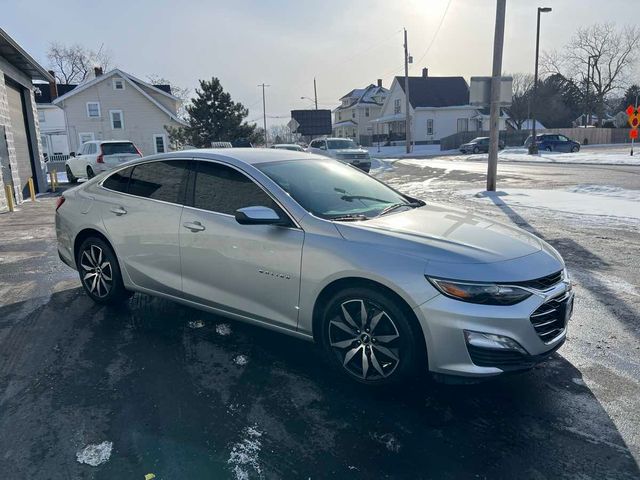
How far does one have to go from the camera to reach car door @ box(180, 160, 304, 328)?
3.58m

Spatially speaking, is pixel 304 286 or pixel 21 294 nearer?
pixel 304 286

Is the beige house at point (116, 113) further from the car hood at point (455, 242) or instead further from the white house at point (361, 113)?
the car hood at point (455, 242)

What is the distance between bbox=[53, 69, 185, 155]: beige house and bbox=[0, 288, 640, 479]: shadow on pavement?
125 ft

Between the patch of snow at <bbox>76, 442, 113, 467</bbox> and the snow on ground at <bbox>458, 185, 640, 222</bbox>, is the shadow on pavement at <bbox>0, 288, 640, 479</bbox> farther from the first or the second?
the snow on ground at <bbox>458, 185, 640, 222</bbox>

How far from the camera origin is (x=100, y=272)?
16.4 ft

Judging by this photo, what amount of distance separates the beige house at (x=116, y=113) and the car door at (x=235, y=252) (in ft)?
123

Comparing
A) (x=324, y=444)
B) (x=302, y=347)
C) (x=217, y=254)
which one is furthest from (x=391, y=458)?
(x=217, y=254)

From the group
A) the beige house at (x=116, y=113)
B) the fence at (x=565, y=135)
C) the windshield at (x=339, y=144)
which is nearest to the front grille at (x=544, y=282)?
the windshield at (x=339, y=144)

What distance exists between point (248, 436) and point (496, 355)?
1563 mm

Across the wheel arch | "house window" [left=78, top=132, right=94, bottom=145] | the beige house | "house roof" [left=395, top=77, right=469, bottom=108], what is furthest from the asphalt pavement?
"house roof" [left=395, top=77, right=469, bottom=108]

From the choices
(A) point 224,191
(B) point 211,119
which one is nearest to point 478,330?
(A) point 224,191

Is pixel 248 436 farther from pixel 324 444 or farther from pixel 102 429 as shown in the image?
pixel 102 429

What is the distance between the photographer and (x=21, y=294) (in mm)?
5688

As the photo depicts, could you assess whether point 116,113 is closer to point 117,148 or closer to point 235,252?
point 117,148
